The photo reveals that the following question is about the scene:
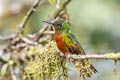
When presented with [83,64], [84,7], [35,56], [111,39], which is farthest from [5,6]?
[83,64]

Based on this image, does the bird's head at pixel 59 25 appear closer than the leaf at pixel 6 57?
Yes

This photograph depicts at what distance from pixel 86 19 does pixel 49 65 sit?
2599 mm

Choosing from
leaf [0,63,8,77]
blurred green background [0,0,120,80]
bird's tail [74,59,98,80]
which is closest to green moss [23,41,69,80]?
bird's tail [74,59,98,80]

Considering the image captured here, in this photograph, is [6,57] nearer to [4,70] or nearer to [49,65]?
[4,70]

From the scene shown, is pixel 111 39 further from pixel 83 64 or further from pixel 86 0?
pixel 83 64

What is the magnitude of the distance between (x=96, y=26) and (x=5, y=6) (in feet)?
4.30

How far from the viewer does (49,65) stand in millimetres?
2887

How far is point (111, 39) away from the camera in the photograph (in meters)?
5.12

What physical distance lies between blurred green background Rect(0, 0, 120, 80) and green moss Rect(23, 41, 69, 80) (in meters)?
1.80

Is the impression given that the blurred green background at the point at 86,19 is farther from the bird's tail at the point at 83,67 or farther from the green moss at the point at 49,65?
the bird's tail at the point at 83,67

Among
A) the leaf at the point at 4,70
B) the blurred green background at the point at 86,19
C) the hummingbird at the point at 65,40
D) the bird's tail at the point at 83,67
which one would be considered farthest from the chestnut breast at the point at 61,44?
the blurred green background at the point at 86,19

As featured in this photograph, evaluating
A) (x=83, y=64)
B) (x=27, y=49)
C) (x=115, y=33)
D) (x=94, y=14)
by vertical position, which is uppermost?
(x=94, y=14)

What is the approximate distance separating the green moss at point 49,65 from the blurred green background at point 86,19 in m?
1.80

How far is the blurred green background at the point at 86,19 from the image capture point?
509 centimetres
